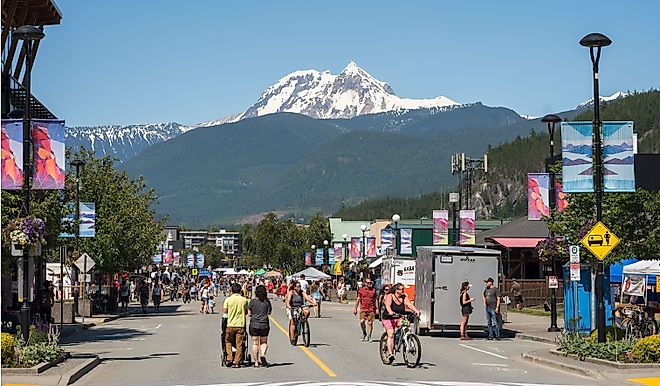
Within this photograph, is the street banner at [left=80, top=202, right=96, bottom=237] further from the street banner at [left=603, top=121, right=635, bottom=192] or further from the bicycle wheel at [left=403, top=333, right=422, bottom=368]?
the street banner at [left=603, top=121, right=635, bottom=192]

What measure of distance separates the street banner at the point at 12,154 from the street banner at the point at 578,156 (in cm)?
1228

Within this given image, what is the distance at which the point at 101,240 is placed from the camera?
49875 millimetres

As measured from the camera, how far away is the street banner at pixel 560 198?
3321cm

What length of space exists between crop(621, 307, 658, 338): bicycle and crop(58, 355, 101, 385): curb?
12.7 metres

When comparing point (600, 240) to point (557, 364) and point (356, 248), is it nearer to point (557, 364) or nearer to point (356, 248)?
point (557, 364)

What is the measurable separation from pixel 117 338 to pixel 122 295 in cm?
2786

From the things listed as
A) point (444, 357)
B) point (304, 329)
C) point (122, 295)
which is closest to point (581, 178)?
point (444, 357)

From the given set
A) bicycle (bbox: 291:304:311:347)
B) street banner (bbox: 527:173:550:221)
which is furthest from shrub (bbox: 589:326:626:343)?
street banner (bbox: 527:173:550:221)

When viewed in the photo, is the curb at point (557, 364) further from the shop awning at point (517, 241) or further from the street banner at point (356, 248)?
the street banner at point (356, 248)

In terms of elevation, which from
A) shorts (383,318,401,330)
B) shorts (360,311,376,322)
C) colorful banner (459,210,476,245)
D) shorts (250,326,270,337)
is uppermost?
colorful banner (459,210,476,245)

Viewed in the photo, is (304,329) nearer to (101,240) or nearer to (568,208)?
(568,208)

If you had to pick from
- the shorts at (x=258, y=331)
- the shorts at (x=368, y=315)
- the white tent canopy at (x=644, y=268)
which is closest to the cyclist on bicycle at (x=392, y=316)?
the shorts at (x=258, y=331)

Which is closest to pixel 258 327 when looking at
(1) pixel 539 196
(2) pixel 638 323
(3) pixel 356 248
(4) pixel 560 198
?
(2) pixel 638 323

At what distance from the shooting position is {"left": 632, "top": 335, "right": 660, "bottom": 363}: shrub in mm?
21234
